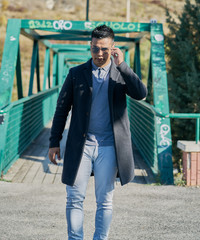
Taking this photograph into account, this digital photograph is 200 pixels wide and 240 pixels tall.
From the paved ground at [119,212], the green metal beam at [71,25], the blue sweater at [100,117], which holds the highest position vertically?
the green metal beam at [71,25]

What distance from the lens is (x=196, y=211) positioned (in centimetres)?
494

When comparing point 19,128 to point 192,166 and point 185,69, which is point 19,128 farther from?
point 185,69

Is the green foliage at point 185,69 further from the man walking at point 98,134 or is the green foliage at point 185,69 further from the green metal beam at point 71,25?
the man walking at point 98,134

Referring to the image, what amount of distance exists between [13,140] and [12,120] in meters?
0.37

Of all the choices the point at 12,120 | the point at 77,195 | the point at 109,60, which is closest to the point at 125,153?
the point at 77,195

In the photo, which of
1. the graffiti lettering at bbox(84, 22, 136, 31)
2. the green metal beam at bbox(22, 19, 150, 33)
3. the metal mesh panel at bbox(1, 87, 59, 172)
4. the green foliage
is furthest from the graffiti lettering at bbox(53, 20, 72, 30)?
the green foliage

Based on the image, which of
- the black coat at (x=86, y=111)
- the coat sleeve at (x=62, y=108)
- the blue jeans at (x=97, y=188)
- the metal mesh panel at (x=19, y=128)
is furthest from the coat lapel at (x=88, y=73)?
the metal mesh panel at (x=19, y=128)

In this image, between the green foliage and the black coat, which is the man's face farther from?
the green foliage

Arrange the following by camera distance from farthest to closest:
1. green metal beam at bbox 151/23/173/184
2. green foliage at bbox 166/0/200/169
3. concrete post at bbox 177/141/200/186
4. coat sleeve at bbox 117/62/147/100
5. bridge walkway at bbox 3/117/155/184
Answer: green foliage at bbox 166/0/200/169 → bridge walkway at bbox 3/117/155/184 → green metal beam at bbox 151/23/173/184 → concrete post at bbox 177/141/200/186 → coat sleeve at bbox 117/62/147/100

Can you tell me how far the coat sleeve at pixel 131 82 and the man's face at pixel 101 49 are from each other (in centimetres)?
14

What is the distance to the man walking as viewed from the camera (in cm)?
327

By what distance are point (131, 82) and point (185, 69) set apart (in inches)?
252

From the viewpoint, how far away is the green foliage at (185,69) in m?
8.84

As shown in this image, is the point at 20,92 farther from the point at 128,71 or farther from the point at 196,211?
the point at 128,71
